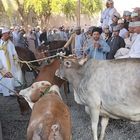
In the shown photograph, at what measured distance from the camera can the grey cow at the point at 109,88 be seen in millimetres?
6210

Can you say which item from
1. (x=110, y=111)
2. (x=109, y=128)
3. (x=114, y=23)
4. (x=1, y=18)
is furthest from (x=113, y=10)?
(x=1, y=18)

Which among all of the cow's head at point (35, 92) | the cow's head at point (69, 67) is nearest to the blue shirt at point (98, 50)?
the cow's head at point (69, 67)

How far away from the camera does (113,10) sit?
12180 mm

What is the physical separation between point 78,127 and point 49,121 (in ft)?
11.0

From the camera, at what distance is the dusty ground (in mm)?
7514

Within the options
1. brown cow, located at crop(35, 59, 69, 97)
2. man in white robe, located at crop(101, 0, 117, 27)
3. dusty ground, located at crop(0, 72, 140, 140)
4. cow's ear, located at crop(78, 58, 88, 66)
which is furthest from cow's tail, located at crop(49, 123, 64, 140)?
man in white robe, located at crop(101, 0, 117, 27)

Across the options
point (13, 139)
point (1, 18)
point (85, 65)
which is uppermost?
point (85, 65)

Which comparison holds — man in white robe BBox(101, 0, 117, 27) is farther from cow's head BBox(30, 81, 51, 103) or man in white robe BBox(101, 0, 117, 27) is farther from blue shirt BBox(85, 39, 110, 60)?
cow's head BBox(30, 81, 51, 103)

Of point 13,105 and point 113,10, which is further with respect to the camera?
point 113,10

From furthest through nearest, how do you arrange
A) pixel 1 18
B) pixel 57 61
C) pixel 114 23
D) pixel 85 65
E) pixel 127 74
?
pixel 1 18, pixel 114 23, pixel 57 61, pixel 85 65, pixel 127 74

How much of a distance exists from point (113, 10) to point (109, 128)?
5128mm

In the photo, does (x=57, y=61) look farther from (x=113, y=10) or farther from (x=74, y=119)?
(x=113, y=10)

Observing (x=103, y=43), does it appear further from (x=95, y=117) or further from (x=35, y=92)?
(x=35, y=92)

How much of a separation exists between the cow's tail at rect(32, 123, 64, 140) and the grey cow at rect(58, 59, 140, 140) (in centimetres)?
189
